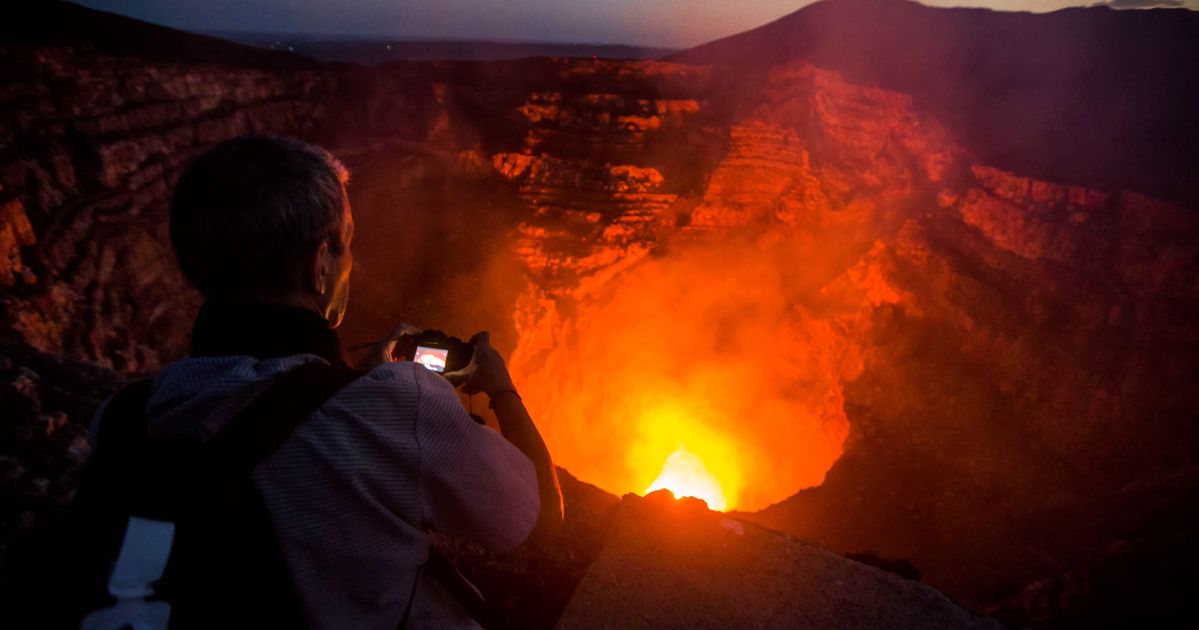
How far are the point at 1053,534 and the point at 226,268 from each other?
934cm

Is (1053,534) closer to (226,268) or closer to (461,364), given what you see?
(461,364)

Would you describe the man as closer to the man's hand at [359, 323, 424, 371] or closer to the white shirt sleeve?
the white shirt sleeve

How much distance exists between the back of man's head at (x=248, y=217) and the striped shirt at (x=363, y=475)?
0.23 metres

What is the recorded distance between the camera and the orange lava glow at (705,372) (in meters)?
10.6

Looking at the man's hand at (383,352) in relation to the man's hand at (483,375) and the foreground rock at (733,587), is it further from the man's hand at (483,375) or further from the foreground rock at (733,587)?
the foreground rock at (733,587)

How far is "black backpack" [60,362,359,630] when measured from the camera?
0.92 m

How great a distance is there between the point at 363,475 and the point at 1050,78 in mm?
12228

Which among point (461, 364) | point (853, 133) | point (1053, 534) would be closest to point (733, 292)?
point (853, 133)

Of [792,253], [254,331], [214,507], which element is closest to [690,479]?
[792,253]

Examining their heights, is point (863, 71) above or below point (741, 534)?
above

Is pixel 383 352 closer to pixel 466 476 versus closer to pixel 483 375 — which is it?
pixel 483 375

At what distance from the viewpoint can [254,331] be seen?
1.21 meters

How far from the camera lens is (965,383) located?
8688 mm

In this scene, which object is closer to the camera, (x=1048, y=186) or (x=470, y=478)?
(x=470, y=478)
